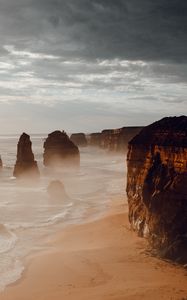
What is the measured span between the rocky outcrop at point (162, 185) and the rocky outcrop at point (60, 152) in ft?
200

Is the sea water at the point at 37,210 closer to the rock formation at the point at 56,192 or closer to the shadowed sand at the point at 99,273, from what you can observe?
the rock formation at the point at 56,192

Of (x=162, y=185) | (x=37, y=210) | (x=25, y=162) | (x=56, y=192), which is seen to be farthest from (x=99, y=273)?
(x=25, y=162)

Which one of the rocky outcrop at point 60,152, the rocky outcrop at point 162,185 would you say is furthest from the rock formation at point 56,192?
the rocky outcrop at point 60,152

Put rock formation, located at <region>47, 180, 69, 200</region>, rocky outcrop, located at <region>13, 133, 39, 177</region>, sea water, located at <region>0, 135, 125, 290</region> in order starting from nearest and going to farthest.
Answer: sea water, located at <region>0, 135, 125, 290</region>, rock formation, located at <region>47, 180, 69, 200</region>, rocky outcrop, located at <region>13, 133, 39, 177</region>

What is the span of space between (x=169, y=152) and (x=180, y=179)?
2.41 meters

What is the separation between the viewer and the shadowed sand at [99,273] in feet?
73.4

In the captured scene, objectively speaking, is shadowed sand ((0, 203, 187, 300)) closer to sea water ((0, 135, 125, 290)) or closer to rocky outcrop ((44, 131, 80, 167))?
sea water ((0, 135, 125, 290))

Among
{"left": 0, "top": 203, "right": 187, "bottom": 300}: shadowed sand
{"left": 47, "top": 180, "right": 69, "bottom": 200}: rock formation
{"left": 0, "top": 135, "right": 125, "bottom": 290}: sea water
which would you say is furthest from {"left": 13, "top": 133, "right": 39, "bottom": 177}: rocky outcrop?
{"left": 0, "top": 203, "right": 187, "bottom": 300}: shadowed sand

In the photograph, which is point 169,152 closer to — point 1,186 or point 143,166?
point 143,166

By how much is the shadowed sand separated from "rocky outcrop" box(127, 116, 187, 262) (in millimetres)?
Result: 1397

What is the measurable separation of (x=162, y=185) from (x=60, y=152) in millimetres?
69299

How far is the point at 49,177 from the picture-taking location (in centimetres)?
7912

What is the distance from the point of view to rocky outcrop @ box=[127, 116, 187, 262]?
2706 centimetres

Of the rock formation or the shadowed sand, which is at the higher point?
the rock formation
